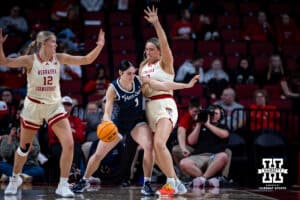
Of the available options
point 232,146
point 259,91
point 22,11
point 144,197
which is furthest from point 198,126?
point 22,11

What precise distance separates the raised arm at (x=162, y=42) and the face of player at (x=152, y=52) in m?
0.12

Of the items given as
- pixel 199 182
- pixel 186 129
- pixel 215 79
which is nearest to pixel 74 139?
pixel 186 129

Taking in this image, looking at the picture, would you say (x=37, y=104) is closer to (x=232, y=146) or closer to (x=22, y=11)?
(x=232, y=146)

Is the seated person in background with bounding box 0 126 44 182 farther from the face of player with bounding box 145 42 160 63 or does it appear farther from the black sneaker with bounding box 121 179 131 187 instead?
the face of player with bounding box 145 42 160 63

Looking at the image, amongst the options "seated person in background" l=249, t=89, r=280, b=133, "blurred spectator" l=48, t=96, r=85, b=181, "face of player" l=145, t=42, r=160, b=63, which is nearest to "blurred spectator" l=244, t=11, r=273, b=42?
"seated person in background" l=249, t=89, r=280, b=133

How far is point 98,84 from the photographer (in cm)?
1380

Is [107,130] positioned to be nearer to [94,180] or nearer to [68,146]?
[68,146]

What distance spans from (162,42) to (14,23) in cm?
726

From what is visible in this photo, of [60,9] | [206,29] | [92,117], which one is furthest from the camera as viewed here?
[60,9]

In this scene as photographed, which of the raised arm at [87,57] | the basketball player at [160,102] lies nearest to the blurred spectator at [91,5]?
the basketball player at [160,102]

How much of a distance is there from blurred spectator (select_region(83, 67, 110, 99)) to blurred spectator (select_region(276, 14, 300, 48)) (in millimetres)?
4335

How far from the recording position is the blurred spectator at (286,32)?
1620 cm

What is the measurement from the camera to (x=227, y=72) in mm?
14898

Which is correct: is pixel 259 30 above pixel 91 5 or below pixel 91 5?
below
